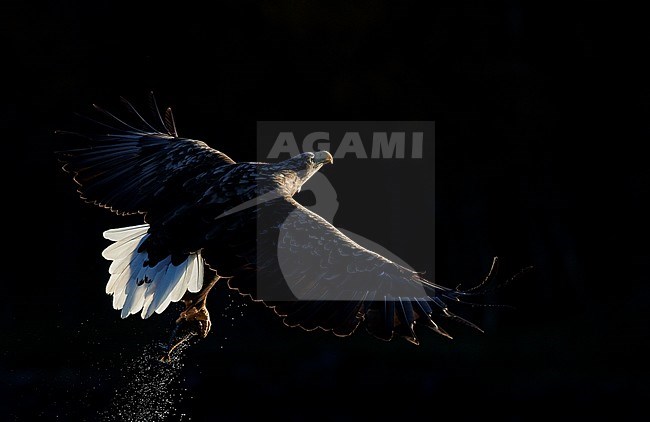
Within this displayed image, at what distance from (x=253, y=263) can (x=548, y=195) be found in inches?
285

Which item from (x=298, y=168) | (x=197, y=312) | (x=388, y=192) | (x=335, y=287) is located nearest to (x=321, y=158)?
(x=298, y=168)

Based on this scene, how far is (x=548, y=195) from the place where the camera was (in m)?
12.0

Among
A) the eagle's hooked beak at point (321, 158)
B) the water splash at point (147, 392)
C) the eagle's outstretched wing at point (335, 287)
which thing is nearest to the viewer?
the eagle's outstretched wing at point (335, 287)

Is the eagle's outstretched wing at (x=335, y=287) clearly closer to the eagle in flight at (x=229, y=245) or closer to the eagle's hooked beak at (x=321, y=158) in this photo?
the eagle in flight at (x=229, y=245)

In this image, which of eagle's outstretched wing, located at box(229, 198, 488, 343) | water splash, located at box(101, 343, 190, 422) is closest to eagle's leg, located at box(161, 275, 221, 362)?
eagle's outstretched wing, located at box(229, 198, 488, 343)

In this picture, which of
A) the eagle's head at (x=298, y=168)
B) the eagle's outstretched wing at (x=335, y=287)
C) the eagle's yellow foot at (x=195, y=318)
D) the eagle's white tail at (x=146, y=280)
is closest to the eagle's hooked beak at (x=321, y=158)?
the eagle's head at (x=298, y=168)

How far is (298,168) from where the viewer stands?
20.9 feet

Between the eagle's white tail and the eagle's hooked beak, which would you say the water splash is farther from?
the eagle's hooked beak

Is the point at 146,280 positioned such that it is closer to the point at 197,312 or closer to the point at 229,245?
the point at 197,312

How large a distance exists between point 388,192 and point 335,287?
6.42 metres

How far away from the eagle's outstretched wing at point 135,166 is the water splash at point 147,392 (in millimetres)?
1840

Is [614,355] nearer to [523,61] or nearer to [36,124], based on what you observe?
[523,61]

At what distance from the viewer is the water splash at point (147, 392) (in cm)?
854

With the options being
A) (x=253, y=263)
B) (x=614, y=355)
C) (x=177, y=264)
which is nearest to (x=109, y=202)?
(x=177, y=264)
